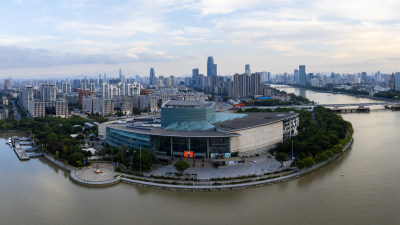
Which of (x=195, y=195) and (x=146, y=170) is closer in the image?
(x=195, y=195)

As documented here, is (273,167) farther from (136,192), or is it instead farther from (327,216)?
(136,192)

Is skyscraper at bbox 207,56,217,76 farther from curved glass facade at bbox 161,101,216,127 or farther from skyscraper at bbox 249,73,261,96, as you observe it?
curved glass facade at bbox 161,101,216,127

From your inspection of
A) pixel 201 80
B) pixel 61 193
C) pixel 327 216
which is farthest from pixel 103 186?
pixel 201 80

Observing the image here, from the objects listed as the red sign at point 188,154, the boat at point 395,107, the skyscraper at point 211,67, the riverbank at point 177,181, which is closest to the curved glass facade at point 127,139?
the red sign at point 188,154

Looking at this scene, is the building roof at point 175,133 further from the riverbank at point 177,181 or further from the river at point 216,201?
the river at point 216,201

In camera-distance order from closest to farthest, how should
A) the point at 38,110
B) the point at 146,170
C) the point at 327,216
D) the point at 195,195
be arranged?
the point at 327,216, the point at 195,195, the point at 146,170, the point at 38,110

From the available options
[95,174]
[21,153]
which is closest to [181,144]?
[95,174]
